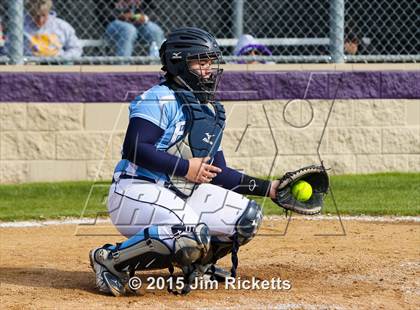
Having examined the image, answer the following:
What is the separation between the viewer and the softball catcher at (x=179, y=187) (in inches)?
206

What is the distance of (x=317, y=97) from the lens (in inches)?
404

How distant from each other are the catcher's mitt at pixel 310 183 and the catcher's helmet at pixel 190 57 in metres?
0.67

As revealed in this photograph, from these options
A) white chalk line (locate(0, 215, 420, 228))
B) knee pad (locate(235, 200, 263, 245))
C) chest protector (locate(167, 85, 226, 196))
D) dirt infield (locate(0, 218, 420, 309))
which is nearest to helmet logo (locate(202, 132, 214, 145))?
chest protector (locate(167, 85, 226, 196))

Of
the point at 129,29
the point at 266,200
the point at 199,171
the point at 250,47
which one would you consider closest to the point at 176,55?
the point at 199,171

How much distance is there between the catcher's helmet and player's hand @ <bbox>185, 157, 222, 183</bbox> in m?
0.44

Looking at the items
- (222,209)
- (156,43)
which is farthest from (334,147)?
(222,209)

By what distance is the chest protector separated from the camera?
5.47 metres

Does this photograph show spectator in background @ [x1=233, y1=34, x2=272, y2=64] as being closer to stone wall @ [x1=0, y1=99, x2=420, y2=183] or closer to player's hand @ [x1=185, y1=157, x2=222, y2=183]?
stone wall @ [x1=0, y1=99, x2=420, y2=183]

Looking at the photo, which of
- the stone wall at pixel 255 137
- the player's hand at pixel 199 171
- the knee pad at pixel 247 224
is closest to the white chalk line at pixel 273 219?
the stone wall at pixel 255 137

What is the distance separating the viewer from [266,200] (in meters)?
9.38

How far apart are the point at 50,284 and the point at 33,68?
4.66 meters

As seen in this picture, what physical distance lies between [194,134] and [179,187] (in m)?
0.31

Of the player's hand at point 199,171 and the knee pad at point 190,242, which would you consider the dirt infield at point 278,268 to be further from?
the player's hand at point 199,171

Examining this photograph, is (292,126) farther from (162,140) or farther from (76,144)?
(162,140)
